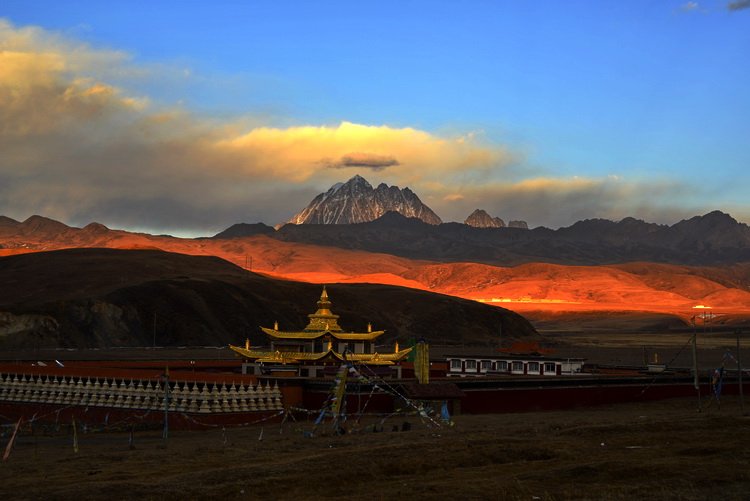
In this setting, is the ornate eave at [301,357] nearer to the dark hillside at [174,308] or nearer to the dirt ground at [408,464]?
the dirt ground at [408,464]

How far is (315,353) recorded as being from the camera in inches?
1977

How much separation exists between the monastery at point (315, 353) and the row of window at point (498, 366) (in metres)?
16.2

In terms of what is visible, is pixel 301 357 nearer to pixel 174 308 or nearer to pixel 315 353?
pixel 315 353

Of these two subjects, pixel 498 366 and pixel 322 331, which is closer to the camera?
pixel 322 331

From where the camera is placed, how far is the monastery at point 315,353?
1966 inches

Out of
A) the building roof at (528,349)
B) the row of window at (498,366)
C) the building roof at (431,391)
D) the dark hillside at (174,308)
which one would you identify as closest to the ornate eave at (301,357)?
the building roof at (431,391)

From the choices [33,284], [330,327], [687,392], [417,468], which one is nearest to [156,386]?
[330,327]

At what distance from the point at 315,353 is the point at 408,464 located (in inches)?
951

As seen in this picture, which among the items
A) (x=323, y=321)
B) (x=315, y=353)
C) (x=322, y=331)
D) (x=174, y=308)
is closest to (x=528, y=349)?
(x=323, y=321)

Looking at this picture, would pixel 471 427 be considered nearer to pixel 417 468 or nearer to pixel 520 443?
pixel 520 443

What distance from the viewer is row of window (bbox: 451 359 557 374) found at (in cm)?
6769

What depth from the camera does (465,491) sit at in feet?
73.5

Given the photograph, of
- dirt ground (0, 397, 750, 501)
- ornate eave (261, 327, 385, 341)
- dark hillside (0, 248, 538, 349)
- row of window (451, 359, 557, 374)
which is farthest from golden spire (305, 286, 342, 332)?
dark hillside (0, 248, 538, 349)

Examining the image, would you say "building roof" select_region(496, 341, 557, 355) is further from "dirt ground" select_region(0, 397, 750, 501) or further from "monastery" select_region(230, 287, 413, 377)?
"dirt ground" select_region(0, 397, 750, 501)
